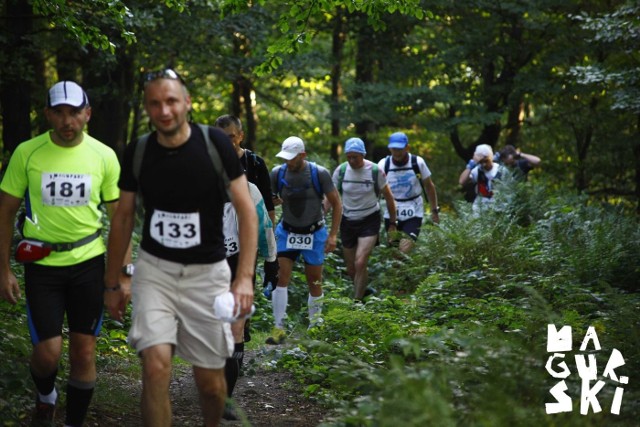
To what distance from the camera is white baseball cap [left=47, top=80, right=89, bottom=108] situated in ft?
19.1

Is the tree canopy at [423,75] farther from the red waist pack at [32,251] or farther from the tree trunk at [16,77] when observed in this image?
the red waist pack at [32,251]

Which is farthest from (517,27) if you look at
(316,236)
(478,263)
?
(316,236)

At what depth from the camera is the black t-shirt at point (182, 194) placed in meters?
5.18

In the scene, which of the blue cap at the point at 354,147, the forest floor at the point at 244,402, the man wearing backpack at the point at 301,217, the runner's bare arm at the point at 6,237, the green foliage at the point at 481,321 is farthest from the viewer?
the blue cap at the point at 354,147

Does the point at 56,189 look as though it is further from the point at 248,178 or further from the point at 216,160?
the point at 248,178

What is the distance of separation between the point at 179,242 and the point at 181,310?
0.40m

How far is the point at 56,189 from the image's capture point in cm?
584

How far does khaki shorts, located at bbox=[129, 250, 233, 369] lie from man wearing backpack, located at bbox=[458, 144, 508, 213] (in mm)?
11047

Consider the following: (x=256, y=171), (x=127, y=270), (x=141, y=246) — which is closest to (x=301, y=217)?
(x=256, y=171)

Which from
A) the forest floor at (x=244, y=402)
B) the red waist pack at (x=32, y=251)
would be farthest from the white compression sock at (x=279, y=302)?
the red waist pack at (x=32, y=251)

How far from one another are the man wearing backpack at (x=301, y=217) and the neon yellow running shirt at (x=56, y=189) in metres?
4.13

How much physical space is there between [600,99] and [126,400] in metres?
23.5

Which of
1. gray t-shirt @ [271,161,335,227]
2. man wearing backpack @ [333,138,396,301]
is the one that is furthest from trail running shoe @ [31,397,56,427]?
man wearing backpack @ [333,138,396,301]

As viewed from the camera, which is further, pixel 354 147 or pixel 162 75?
pixel 354 147
